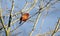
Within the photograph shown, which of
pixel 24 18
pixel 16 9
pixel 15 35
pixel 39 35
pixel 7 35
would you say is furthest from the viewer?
pixel 15 35

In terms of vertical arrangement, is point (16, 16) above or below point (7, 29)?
below

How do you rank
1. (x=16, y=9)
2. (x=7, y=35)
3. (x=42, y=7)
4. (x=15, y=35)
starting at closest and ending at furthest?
(x=7, y=35)
(x=42, y=7)
(x=16, y=9)
(x=15, y=35)

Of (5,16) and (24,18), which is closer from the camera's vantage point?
(24,18)

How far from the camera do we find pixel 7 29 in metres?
A: 1.19

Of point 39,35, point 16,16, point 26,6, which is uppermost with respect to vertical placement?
point 26,6

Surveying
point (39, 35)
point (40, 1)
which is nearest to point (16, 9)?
point (40, 1)

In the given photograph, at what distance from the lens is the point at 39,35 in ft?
6.28

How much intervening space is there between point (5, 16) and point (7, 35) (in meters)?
1.05

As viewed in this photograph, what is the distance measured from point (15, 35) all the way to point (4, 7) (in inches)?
39.1

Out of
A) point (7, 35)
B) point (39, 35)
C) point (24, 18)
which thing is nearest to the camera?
point (7, 35)

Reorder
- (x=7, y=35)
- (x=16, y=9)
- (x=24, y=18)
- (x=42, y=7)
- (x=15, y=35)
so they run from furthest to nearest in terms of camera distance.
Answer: (x=15, y=35), (x=16, y=9), (x=42, y=7), (x=24, y=18), (x=7, y=35)

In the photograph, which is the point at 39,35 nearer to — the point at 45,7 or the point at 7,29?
the point at 45,7

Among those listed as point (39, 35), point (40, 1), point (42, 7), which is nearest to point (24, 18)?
point (42, 7)

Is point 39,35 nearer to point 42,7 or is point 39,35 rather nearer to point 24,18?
point 42,7
